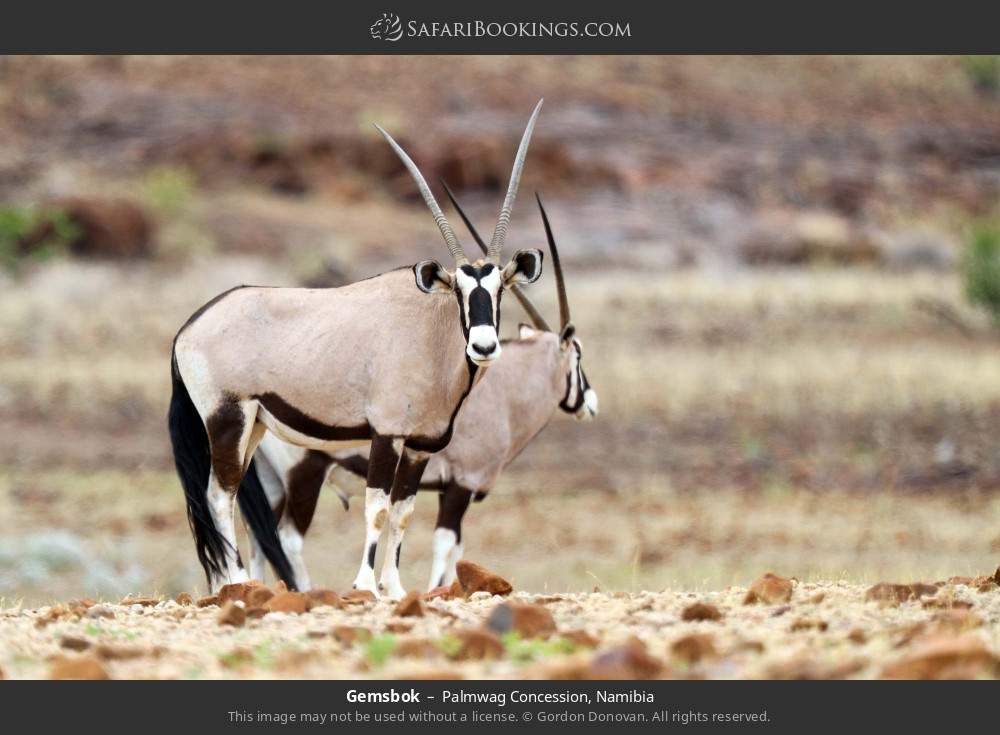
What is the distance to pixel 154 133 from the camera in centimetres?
4875

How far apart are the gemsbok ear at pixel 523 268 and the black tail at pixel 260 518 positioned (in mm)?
2695

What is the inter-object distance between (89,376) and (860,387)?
1272cm

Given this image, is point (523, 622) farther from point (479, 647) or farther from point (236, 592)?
point (236, 592)

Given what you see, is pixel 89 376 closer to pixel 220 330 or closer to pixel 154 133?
pixel 220 330

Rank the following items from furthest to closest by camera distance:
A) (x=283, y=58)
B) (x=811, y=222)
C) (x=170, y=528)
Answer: (x=283, y=58) < (x=811, y=222) < (x=170, y=528)

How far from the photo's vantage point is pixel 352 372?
30.9ft

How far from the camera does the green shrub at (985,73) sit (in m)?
58.5

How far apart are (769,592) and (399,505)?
2.52 meters

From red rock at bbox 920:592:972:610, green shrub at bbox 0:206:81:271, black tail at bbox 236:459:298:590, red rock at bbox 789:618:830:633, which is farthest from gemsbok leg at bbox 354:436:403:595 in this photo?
green shrub at bbox 0:206:81:271

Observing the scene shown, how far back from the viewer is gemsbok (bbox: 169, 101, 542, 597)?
9328mm

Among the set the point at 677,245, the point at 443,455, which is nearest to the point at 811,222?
the point at 677,245

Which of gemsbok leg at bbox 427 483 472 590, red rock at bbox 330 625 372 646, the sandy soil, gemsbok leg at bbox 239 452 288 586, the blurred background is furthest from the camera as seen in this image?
the blurred background

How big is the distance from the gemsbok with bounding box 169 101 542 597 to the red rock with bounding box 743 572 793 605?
2141 millimetres

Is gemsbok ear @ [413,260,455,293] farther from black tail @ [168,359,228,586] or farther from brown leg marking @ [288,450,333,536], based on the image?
brown leg marking @ [288,450,333,536]
